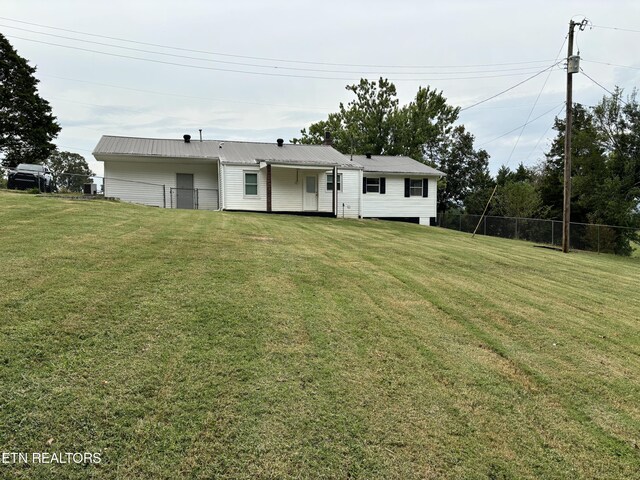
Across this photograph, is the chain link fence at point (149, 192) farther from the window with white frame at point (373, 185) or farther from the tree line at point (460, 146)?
the window with white frame at point (373, 185)

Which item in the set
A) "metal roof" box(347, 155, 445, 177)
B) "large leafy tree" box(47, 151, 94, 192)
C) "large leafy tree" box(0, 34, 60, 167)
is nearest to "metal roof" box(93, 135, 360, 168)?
"metal roof" box(347, 155, 445, 177)

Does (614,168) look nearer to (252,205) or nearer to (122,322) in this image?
(252,205)

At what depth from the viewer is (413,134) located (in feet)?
129

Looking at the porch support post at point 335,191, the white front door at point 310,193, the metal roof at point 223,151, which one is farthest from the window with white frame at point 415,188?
the white front door at point 310,193

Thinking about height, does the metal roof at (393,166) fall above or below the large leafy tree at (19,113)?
below

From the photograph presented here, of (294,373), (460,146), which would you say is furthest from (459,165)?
(294,373)

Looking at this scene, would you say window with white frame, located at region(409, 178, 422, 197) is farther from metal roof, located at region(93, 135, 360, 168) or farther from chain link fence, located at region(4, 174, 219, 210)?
chain link fence, located at region(4, 174, 219, 210)

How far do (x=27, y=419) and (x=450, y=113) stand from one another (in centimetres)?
4388

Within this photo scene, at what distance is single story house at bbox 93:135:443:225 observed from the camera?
65.4ft

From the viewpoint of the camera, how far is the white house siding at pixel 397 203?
→ 25.0 metres

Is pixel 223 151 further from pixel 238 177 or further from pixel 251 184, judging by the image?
pixel 251 184

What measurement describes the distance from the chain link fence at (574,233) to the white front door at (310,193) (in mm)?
8177

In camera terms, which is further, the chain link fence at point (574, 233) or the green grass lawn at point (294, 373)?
the chain link fence at point (574, 233)

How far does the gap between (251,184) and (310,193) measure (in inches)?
126
